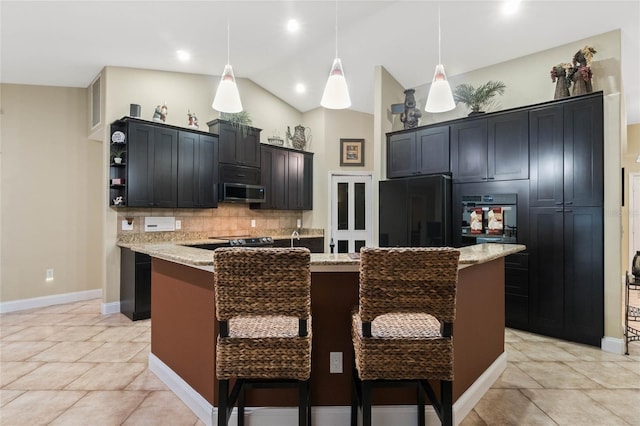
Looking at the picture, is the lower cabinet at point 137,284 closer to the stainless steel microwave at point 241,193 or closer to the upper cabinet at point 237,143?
the stainless steel microwave at point 241,193

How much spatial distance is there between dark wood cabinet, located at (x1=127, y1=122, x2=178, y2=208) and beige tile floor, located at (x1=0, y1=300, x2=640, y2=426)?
5.11 ft

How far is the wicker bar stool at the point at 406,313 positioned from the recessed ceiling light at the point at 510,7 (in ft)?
9.80

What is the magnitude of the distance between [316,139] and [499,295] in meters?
4.31

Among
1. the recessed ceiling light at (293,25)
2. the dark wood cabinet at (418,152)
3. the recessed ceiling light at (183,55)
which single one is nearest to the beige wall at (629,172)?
the dark wood cabinet at (418,152)

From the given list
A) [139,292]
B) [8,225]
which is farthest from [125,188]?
[8,225]

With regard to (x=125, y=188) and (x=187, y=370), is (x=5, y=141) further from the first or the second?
(x=187, y=370)

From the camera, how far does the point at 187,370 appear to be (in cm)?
216

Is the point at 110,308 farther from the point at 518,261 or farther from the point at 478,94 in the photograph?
the point at 478,94

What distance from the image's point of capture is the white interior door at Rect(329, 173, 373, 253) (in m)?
5.96

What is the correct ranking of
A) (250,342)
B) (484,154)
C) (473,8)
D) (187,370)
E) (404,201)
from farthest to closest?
(404,201) → (484,154) → (473,8) → (187,370) → (250,342)

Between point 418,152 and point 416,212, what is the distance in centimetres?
81

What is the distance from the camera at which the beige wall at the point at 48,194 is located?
4266mm

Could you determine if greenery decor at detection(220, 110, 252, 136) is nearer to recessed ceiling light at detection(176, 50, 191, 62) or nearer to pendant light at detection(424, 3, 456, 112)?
recessed ceiling light at detection(176, 50, 191, 62)

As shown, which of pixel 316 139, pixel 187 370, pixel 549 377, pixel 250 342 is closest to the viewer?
pixel 250 342
